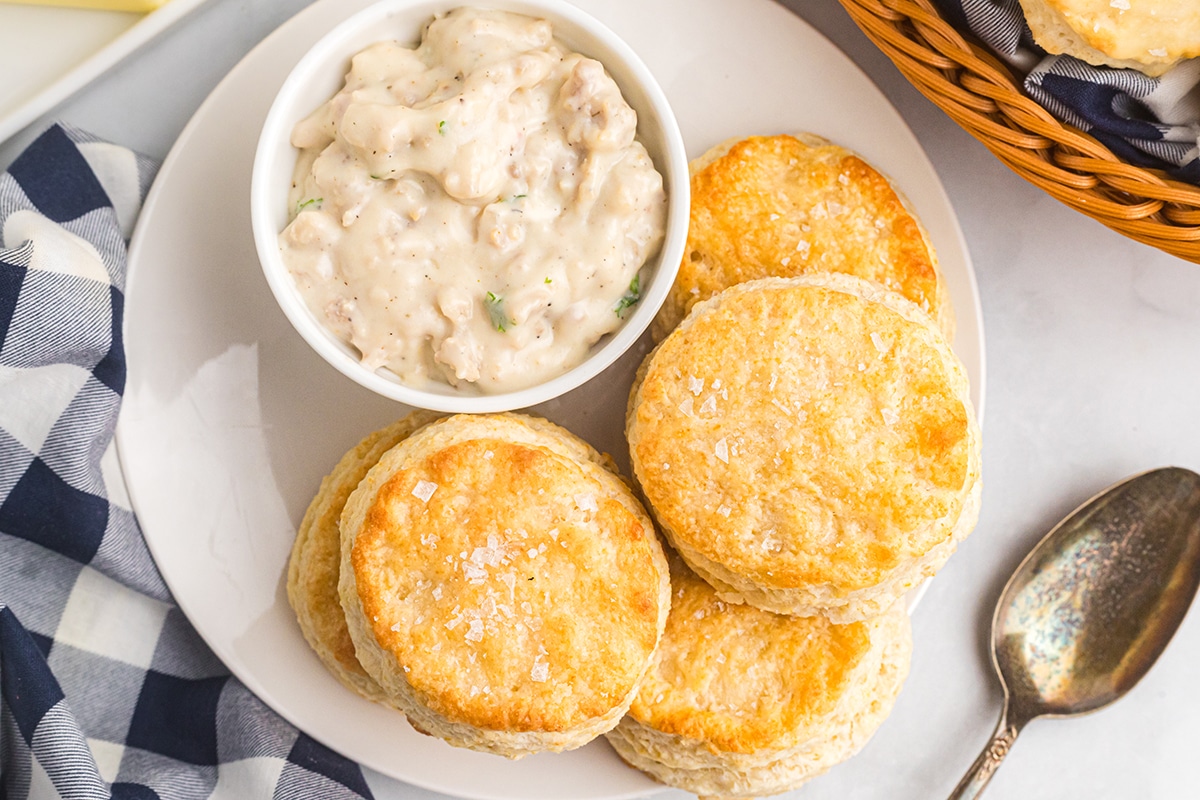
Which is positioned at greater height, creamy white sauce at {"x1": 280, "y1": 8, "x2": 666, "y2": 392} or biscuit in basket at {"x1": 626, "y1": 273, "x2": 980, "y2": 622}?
creamy white sauce at {"x1": 280, "y1": 8, "x2": 666, "y2": 392}

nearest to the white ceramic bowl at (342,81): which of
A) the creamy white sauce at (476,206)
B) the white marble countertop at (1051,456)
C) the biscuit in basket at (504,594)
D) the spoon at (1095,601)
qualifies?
the creamy white sauce at (476,206)

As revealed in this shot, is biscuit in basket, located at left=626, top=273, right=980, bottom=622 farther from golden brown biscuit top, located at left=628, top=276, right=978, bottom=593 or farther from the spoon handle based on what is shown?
the spoon handle

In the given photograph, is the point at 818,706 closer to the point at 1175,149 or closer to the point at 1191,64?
the point at 1175,149

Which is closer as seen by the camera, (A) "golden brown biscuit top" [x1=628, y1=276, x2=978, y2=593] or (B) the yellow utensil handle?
(A) "golden brown biscuit top" [x1=628, y1=276, x2=978, y2=593]

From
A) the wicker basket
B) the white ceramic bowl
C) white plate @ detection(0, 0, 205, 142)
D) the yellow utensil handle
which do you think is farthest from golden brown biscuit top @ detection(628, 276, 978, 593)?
white plate @ detection(0, 0, 205, 142)

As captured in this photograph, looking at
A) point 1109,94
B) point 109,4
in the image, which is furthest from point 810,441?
point 109,4

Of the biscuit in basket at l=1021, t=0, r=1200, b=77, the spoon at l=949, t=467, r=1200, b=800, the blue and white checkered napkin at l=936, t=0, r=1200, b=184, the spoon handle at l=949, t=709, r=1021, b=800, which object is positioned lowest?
the spoon handle at l=949, t=709, r=1021, b=800

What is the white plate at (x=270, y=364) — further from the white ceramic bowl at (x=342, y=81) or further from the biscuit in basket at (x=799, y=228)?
the white ceramic bowl at (x=342, y=81)
